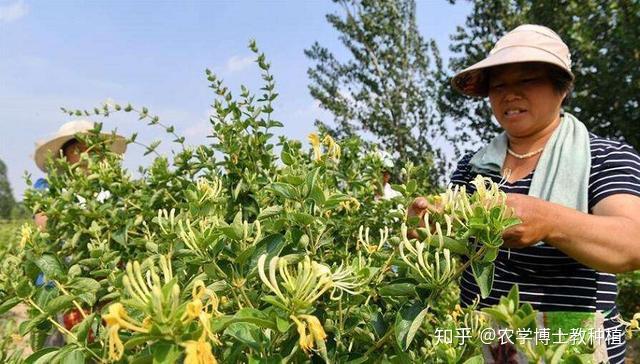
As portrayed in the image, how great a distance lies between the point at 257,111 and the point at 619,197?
0.93 meters

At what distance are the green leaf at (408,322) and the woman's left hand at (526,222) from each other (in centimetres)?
24

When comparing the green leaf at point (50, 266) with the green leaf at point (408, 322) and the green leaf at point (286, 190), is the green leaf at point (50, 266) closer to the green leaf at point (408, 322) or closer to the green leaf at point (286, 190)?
the green leaf at point (286, 190)

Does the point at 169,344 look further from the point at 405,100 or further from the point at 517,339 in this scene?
the point at 405,100

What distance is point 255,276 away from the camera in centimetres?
85

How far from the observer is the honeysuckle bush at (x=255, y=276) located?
636 mm

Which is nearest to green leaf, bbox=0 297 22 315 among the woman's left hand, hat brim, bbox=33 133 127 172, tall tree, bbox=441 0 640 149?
the woman's left hand

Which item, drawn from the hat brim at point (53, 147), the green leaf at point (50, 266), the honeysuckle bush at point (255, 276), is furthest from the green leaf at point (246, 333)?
the hat brim at point (53, 147)

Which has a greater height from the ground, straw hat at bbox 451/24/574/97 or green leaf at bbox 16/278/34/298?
straw hat at bbox 451/24/574/97

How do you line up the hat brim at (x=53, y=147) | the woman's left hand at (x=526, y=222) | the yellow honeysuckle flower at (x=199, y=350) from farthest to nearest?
the hat brim at (x=53, y=147) < the woman's left hand at (x=526, y=222) < the yellow honeysuckle flower at (x=199, y=350)

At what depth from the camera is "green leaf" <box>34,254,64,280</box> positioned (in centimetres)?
87

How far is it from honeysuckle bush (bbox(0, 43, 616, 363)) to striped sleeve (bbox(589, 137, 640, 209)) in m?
0.43

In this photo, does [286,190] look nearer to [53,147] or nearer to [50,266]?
[50,266]

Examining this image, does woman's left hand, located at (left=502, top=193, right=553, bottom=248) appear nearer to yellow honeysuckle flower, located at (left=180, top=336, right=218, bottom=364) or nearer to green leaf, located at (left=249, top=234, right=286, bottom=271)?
green leaf, located at (left=249, top=234, right=286, bottom=271)

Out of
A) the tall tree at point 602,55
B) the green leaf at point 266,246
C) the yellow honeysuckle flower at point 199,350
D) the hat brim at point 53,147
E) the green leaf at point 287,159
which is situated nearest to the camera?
the yellow honeysuckle flower at point 199,350
